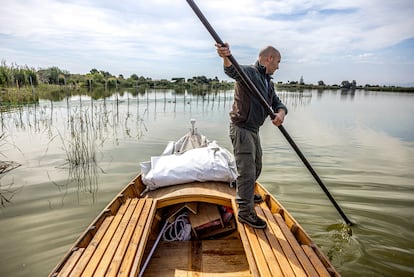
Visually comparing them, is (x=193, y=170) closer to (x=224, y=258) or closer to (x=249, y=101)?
(x=224, y=258)

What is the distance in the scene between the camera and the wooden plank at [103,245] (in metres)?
1.98

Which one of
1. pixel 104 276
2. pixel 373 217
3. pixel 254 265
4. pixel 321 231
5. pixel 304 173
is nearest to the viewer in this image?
pixel 104 276

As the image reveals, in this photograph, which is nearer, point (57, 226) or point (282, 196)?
point (57, 226)

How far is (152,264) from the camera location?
2.77m

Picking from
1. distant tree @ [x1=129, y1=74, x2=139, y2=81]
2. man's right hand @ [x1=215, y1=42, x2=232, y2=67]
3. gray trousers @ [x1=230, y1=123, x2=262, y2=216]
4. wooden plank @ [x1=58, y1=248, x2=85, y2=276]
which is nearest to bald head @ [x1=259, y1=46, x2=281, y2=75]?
man's right hand @ [x1=215, y1=42, x2=232, y2=67]

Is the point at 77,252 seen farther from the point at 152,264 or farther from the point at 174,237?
the point at 174,237

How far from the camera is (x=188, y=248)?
10.0ft

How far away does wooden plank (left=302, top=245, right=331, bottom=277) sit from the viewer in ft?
6.66

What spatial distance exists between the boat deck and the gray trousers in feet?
0.76

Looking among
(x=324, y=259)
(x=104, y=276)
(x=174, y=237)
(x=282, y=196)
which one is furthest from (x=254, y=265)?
(x=282, y=196)

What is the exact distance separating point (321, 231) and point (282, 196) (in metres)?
1.26

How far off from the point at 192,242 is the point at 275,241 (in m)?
1.13

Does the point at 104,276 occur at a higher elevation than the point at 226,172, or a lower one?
lower

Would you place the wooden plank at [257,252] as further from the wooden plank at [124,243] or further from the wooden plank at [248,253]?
the wooden plank at [124,243]
